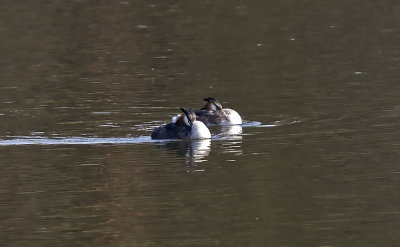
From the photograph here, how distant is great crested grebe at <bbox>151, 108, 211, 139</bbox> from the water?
8.6 inches

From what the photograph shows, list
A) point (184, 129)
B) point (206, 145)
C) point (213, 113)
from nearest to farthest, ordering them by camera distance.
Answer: point (206, 145) < point (184, 129) < point (213, 113)

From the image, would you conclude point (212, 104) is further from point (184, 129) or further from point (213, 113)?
point (184, 129)

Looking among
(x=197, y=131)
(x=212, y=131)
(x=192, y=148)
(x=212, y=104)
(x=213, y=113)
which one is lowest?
(x=192, y=148)

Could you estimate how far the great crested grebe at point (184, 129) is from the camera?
794 inches

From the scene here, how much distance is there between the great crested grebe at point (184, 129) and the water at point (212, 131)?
8.6 inches

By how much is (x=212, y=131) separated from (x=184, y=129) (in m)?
1.65

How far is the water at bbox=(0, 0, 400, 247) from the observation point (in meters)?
13.9

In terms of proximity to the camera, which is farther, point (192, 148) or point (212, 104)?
point (212, 104)

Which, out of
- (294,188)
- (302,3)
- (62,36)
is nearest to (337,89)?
(294,188)

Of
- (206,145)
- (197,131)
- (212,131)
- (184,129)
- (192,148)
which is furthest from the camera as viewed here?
(212,131)

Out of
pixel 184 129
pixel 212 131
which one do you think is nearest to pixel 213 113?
pixel 212 131

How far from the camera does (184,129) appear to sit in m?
20.6

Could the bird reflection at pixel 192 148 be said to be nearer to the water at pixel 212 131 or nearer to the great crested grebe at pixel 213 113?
the water at pixel 212 131

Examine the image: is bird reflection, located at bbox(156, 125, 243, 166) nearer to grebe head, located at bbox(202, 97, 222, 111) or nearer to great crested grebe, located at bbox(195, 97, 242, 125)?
great crested grebe, located at bbox(195, 97, 242, 125)
